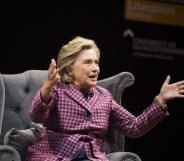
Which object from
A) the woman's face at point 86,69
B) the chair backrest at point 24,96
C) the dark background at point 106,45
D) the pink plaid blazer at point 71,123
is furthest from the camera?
the dark background at point 106,45

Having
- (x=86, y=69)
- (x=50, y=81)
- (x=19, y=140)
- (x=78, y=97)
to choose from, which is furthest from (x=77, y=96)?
(x=19, y=140)

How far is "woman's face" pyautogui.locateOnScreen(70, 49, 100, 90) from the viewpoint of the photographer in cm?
263

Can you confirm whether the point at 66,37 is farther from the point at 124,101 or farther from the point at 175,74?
the point at 175,74

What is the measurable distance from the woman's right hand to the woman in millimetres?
12

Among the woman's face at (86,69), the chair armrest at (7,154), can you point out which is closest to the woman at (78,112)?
the woman's face at (86,69)

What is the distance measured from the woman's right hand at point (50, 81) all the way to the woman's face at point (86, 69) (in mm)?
249

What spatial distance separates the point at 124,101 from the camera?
4484mm

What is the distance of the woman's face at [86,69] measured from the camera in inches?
103

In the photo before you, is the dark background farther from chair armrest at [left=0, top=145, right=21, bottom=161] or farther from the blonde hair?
chair armrest at [left=0, top=145, right=21, bottom=161]

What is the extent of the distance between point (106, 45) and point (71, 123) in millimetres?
1894

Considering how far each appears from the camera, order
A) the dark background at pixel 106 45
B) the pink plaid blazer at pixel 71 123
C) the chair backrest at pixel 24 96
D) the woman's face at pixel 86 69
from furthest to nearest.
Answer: the dark background at pixel 106 45 → the chair backrest at pixel 24 96 → the woman's face at pixel 86 69 → the pink plaid blazer at pixel 71 123

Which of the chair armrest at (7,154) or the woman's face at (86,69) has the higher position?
the woman's face at (86,69)

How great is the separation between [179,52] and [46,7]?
132 cm

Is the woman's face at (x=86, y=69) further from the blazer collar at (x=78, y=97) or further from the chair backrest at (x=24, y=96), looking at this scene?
the chair backrest at (x=24, y=96)
